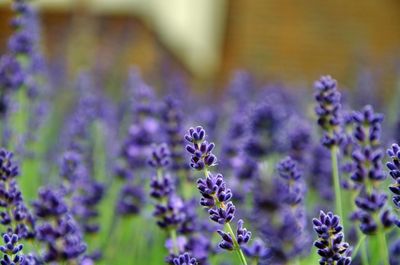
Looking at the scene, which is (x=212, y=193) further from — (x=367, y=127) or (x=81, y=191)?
(x=81, y=191)

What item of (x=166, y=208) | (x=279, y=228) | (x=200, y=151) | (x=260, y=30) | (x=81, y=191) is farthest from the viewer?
(x=260, y=30)

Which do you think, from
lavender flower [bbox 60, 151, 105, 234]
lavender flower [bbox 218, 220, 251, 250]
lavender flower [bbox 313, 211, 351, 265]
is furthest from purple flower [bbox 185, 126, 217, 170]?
lavender flower [bbox 60, 151, 105, 234]

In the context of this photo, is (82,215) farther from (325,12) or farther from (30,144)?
(325,12)

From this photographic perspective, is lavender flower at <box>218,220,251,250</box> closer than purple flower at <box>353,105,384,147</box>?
Yes

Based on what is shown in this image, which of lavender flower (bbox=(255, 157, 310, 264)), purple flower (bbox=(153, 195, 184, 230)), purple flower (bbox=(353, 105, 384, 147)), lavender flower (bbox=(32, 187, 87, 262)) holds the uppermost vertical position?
purple flower (bbox=(353, 105, 384, 147))

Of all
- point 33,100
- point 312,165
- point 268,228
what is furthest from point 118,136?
point 268,228

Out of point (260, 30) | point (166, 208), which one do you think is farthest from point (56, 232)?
point (260, 30)

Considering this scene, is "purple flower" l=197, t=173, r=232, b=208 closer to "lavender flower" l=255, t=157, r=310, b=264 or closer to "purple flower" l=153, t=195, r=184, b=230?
"lavender flower" l=255, t=157, r=310, b=264
